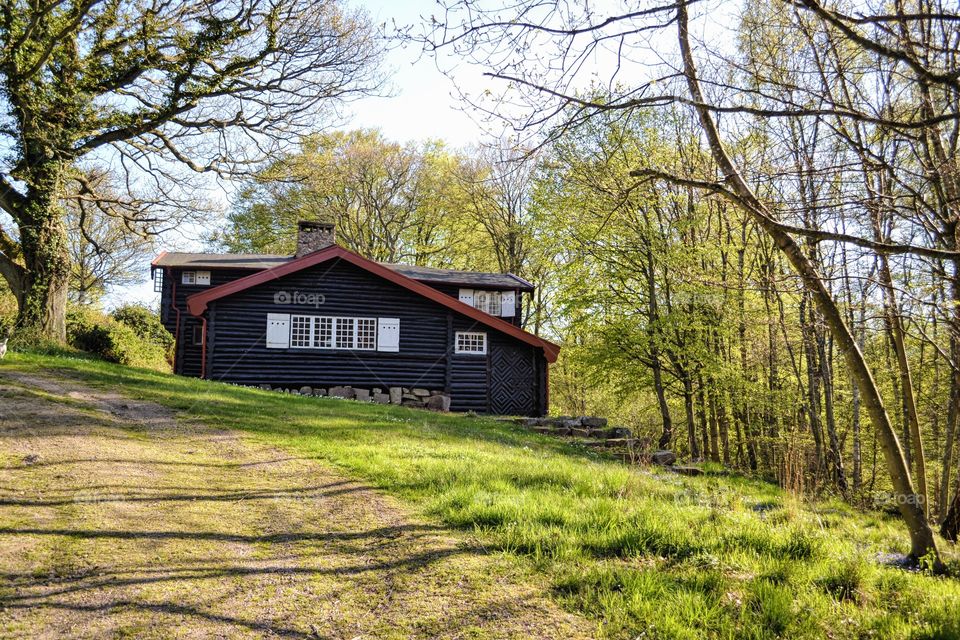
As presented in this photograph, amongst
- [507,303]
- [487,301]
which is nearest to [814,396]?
[507,303]

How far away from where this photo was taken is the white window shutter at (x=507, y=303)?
28750mm

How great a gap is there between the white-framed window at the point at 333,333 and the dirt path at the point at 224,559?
14.0 m

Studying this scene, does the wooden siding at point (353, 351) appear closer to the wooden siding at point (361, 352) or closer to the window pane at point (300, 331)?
the wooden siding at point (361, 352)

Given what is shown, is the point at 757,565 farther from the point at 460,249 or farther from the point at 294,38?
the point at 460,249

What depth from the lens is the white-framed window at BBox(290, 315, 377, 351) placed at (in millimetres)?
21375

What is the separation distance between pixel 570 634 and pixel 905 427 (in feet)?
47.5

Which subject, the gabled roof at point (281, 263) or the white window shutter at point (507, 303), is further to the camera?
the white window shutter at point (507, 303)

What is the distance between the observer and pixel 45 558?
4336 millimetres

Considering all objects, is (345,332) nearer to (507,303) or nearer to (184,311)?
(184,311)

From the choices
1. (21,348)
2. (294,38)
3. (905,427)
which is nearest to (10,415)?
(21,348)

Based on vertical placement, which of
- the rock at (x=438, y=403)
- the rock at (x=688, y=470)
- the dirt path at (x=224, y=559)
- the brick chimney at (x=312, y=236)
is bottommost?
the rock at (x=688, y=470)

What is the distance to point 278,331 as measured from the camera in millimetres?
21109

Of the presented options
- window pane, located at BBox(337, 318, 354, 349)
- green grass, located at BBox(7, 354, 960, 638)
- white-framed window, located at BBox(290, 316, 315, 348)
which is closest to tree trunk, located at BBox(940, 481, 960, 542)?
green grass, located at BBox(7, 354, 960, 638)

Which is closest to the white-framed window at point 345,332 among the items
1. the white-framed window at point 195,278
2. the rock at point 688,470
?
the white-framed window at point 195,278
